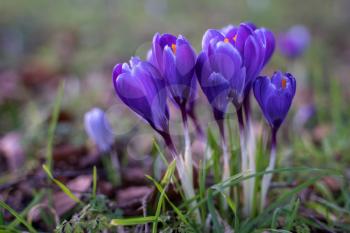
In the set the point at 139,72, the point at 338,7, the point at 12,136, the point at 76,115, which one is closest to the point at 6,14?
the point at 76,115

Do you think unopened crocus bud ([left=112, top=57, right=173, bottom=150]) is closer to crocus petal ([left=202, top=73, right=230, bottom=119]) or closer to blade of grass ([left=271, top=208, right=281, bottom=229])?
crocus petal ([left=202, top=73, right=230, bottom=119])

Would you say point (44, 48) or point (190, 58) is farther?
point (44, 48)

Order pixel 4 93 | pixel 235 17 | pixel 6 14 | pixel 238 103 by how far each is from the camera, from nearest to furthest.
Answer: pixel 238 103 < pixel 4 93 < pixel 6 14 < pixel 235 17

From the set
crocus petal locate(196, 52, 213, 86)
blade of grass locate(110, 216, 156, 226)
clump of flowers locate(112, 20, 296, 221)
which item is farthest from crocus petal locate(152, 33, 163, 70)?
blade of grass locate(110, 216, 156, 226)

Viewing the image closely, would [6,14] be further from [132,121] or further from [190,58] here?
[190,58]

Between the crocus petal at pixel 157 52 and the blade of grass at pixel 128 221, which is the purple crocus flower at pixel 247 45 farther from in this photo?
the blade of grass at pixel 128 221

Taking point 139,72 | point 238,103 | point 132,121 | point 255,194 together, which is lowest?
point 132,121

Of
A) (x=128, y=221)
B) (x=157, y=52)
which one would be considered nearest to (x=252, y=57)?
(x=157, y=52)
